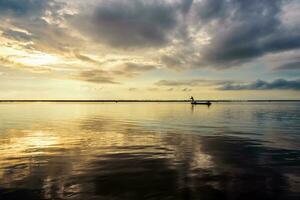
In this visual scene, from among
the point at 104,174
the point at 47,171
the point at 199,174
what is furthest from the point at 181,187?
the point at 47,171

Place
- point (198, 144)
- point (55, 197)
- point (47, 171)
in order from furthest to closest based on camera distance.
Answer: point (198, 144)
point (47, 171)
point (55, 197)

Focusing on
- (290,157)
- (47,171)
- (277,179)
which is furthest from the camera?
(290,157)

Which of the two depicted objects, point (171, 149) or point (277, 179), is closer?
point (277, 179)

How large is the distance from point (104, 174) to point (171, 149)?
9166 mm

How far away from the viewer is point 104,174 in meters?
15.1

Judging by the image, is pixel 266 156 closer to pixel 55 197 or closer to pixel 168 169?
pixel 168 169

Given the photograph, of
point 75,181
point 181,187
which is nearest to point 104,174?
point 75,181

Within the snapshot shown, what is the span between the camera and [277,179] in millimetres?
14281

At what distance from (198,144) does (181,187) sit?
1308 centimetres

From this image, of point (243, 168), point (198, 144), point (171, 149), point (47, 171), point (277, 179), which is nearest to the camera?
point (277, 179)

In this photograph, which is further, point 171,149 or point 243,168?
point 171,149

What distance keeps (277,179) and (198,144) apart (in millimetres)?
11524

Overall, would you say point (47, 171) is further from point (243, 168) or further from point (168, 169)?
point (243, 168)

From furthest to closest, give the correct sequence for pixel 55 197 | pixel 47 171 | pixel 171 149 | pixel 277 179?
pixel 171 149 < pixel 47 171 < pixel 277 179 < pixel 55 197
